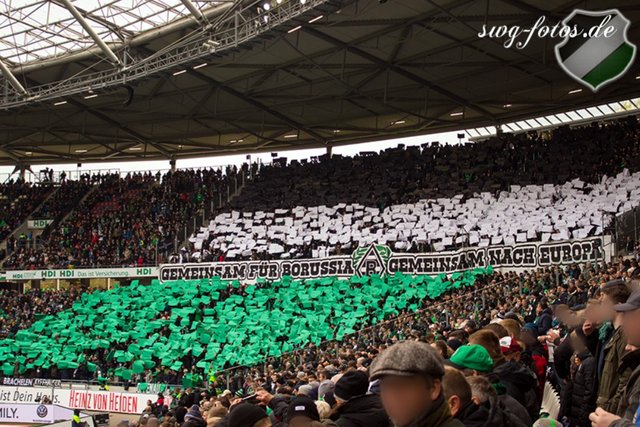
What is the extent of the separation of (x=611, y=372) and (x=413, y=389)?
9.00 feet

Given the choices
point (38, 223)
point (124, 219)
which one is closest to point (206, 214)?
point (124, 219)

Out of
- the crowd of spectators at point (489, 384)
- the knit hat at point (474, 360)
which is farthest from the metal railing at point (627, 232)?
the knit hat at point (474, 360)

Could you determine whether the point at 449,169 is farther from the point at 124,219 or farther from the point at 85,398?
the point at 85,398

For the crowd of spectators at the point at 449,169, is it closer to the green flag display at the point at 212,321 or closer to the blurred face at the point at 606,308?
the green flag display at the point at 212,321

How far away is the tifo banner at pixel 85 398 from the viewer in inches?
955

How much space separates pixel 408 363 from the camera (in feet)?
10.5

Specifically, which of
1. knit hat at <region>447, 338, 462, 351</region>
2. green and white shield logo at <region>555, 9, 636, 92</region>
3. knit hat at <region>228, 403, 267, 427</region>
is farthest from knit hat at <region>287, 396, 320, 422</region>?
green and white shield logo at <region>555, 9, 636, 92</region>

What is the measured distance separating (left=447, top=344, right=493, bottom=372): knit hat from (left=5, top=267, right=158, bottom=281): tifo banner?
35494 millimetres

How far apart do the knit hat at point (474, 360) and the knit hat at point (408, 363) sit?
1815 mm

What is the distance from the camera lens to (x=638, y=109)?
138ft

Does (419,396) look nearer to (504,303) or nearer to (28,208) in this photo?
(504,303)

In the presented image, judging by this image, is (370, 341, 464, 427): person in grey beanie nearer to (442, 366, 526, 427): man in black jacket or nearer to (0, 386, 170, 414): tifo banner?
(442, 366, 526, 427): man in black jacket

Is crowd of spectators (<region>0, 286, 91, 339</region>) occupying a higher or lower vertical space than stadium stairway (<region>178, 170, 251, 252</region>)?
lower

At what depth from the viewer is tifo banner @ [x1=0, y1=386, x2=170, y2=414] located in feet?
79.6
